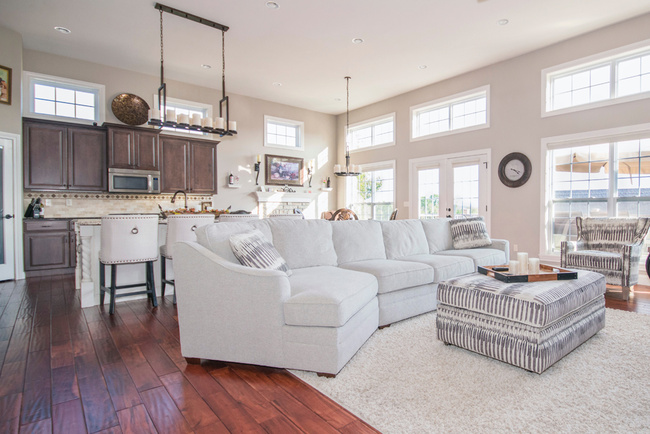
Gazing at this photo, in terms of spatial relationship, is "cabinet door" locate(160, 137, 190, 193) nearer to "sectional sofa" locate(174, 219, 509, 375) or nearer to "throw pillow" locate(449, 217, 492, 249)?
"sectional sofa" locate(174, 219, 509, 375)

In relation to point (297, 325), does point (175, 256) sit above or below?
above

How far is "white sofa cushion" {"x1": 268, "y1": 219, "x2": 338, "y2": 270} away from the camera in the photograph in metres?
2.92

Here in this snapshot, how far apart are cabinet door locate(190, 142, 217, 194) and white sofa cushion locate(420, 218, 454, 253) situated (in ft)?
14.8

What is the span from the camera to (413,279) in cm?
296

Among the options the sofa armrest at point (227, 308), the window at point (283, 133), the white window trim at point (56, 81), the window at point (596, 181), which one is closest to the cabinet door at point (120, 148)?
the white window trim at point (56, 81)

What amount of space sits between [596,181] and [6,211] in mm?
8570

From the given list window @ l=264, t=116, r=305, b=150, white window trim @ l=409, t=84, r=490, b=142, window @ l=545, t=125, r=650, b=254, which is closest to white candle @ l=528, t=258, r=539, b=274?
window @ l=545, t=125, r=650, b=254

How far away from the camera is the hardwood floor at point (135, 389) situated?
158 cm

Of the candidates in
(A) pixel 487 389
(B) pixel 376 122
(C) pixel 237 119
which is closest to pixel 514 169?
(B) pixel 376 122

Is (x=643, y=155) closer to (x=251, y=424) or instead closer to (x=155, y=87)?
(x=251, y=424)

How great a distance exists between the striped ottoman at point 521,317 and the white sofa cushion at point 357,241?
1017mm

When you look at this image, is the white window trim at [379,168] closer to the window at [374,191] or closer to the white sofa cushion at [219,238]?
the window at [374,191]

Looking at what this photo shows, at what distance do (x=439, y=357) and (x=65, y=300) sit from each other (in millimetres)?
3935

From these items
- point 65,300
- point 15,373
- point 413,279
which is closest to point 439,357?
point 413,279
